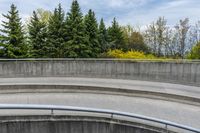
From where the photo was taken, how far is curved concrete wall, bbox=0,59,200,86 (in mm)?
15742

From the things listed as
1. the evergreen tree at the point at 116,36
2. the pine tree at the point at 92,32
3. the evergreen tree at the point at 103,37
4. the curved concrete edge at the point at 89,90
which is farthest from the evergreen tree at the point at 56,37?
the curved concrete edge at the point at 89,90

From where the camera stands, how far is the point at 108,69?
1692cm

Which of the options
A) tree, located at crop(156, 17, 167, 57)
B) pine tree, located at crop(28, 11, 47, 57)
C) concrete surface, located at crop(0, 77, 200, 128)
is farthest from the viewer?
tree, located at crop(156, 17, 167, 57)

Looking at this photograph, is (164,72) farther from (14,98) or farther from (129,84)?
(14,98)

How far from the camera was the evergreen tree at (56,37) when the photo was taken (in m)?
25.9

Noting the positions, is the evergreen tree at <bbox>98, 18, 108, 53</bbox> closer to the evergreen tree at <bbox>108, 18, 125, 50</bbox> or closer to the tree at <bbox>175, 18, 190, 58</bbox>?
the evergreen tree at <bbox>108, 18, 125, 50</bbox>

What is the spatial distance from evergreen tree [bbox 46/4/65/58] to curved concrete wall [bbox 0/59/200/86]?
9.26 m

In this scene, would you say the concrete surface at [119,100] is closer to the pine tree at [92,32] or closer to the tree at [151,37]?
the pine tree at [92,32]

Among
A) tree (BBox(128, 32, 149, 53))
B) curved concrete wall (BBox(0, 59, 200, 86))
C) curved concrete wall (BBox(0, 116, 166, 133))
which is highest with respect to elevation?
tree (BBox(128, 32, 149, 53))

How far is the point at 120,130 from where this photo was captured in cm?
818

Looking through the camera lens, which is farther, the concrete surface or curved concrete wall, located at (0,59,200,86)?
curved concrete wall, located at (0,59,200,86)

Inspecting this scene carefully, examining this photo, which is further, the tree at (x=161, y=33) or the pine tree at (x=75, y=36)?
the tree at (x=161, y=33)

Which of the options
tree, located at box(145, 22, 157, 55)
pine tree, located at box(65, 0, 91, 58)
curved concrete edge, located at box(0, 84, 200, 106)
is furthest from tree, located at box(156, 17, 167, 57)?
curved concrete edge, located at box(0, 84, 200, 106)

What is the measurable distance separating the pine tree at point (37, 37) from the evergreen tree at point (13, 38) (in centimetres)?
271
